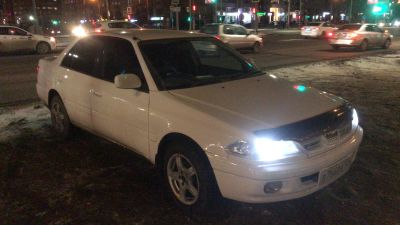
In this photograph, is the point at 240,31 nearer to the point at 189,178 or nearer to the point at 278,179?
the point at 189,178

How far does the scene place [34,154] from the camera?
5.23 m

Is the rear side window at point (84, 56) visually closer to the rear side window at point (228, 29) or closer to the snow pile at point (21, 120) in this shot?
the snow pile at point (21, 120)

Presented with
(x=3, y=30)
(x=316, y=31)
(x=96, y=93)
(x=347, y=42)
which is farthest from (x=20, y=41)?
(x=316, y=31)

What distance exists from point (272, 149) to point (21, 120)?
5093 millimetres

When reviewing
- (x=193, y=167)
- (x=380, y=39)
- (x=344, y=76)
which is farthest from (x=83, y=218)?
(x=380, y=39)

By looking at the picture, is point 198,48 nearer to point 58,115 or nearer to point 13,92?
point 58,115

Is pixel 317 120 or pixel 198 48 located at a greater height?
pixel 198 48

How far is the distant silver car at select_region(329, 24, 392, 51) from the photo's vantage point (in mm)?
19891

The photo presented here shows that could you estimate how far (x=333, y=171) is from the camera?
3557 millimetres

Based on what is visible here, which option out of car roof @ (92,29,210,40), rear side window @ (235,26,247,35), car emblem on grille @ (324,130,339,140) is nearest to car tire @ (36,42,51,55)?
rear side window @ (235,26,247,35)

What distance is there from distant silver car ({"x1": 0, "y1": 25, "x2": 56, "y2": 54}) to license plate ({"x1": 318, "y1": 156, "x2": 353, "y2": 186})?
18.4 meters

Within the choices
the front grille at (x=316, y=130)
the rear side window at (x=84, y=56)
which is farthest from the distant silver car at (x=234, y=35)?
the front grille at (x=316, y=130)

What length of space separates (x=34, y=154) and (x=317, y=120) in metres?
3.59

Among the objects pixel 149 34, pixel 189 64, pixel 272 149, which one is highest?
pixel 149 34
